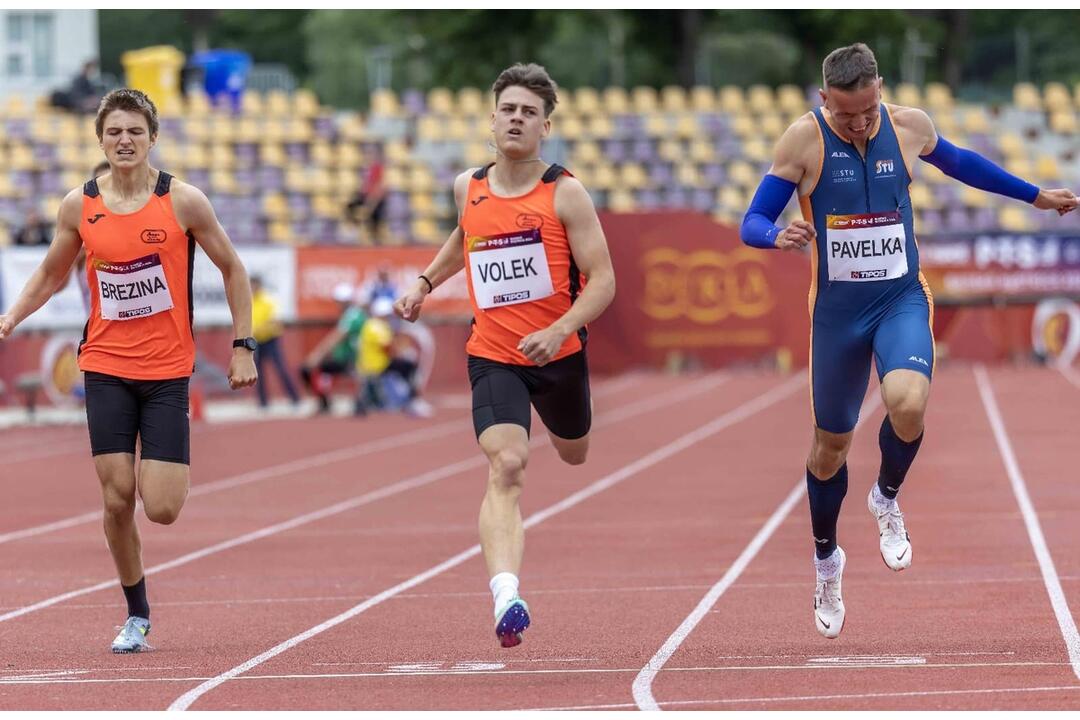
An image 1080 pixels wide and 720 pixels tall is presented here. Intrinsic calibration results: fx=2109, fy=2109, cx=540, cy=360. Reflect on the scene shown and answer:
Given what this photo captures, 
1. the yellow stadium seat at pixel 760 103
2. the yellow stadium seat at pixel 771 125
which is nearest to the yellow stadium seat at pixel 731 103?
the yellow stadium seat at pixel 760 103

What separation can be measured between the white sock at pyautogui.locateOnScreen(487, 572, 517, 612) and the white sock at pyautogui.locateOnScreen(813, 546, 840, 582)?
4.92ft

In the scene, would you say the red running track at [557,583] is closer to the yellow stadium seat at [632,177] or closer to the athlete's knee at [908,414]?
the athlete's knee at [908,414]

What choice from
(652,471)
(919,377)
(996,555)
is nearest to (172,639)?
(919,377)

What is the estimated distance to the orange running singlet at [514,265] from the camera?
7.09 m

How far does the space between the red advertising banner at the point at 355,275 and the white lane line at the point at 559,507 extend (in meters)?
4.29

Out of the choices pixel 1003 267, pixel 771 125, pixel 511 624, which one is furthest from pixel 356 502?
pixel 771 125

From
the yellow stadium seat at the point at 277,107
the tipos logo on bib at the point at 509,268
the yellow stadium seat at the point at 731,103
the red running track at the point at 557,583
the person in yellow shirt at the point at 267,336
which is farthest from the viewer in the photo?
the yellow stadium seat at the point at 731,103

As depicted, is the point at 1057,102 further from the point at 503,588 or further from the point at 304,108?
the point at 503,588

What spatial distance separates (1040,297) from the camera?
2950 cm

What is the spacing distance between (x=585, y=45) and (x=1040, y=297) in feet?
93.9

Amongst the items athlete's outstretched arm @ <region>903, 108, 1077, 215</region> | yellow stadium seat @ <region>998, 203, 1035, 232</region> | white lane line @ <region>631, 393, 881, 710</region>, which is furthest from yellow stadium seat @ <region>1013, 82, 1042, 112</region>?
athlete's outstretched arm @ <region>903, 108, 1077, 215</region>

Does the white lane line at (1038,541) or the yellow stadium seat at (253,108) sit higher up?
the yellow stadium seat at (253,108)

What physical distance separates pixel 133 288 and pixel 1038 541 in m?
5.45

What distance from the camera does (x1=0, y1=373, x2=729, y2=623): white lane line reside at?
9.76m
